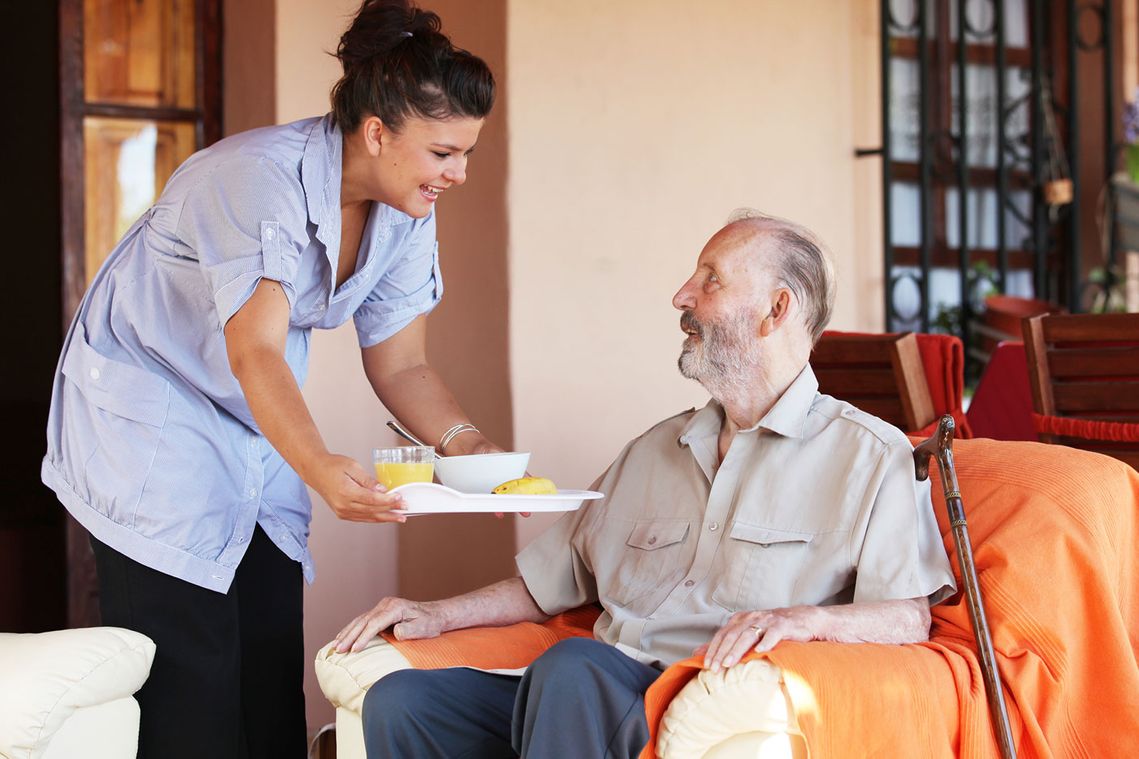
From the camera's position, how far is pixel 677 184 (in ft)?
11.4

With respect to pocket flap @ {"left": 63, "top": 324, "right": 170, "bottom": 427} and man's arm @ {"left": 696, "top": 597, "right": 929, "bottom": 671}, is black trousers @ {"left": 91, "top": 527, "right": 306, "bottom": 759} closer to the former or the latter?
pocket flap @ {"left": 63, "top": 324, "right": 170, "bottom": 427}

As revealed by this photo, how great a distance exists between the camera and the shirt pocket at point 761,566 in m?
1.99

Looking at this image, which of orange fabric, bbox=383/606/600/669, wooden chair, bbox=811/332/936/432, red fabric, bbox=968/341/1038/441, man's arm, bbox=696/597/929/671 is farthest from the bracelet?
red fabric, bbox=968/341/1038/441

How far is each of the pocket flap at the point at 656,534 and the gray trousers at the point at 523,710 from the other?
1.05ft

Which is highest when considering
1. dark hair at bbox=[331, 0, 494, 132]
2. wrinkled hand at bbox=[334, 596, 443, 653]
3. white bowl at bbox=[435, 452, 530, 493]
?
dark hair at bbox=[331, 0, 494, 132]

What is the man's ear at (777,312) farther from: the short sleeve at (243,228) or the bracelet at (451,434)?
the short sleeve at (243,228)

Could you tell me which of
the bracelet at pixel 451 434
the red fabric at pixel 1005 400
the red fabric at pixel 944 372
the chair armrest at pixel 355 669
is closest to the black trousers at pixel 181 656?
the chair armrest at pixel 355 669

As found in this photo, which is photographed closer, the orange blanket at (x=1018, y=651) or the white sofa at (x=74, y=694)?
the orange blanket at (x=1018, y=651)

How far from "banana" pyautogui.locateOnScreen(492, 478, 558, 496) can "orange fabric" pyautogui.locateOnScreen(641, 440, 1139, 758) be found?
335 mm

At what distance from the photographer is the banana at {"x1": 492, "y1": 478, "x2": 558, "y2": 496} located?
189 centimetres

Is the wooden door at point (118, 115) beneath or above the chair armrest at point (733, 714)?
above

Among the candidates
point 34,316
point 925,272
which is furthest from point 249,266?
point 925,272

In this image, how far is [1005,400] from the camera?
11.0 feet

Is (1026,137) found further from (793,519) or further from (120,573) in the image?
(120,573)
